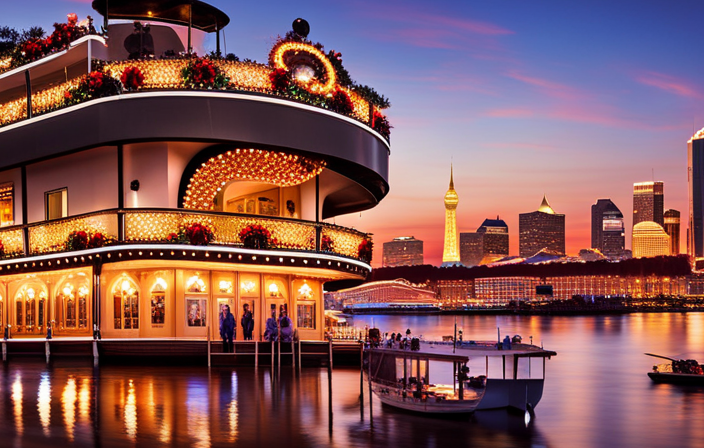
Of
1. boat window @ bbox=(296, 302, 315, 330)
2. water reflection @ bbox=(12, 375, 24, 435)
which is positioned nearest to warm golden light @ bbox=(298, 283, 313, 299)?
boat window @ bbox=(296, 302, 315, 330)

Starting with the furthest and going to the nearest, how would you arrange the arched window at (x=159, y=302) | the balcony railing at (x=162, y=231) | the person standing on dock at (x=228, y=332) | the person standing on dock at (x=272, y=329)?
the arched window at (x=159, y=302), the balcony railing at (x=162, y=231), the person standing on dock at (x=272, y=329), the person standing on dock at (x=228, y=332)

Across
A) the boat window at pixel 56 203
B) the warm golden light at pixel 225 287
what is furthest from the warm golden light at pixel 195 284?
the boat window at pixel 56 203

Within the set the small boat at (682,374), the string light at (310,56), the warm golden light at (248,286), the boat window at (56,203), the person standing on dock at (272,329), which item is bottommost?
the small boat at (682,374)

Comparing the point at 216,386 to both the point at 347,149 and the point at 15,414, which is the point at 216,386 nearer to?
the point at 15,414

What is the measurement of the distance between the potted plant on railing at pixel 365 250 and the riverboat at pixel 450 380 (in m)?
13.0

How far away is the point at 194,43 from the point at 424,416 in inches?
816

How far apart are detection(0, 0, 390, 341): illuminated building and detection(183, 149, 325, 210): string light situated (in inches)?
1.8

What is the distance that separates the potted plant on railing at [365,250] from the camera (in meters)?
35.1

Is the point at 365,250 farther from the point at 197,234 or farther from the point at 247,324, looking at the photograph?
the point at 197,234

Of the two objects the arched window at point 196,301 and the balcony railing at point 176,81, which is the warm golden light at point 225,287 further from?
Result: the balcony railing at point 176,81

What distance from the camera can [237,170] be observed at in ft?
105

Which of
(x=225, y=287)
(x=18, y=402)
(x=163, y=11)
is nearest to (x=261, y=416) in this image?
(x=18, y=402)

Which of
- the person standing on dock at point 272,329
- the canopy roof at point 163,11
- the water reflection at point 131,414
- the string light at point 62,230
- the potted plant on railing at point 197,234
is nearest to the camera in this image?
the water reflection at point 131,414

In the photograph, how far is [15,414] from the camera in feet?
56.8
